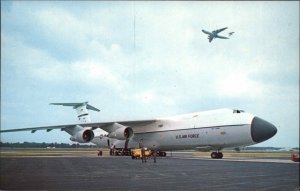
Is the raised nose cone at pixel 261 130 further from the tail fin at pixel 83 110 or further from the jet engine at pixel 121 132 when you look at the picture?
the tail fin at pixel 83 110

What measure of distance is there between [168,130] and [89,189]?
23.2 metres

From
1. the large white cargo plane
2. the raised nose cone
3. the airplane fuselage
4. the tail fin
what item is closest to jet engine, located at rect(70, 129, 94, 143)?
the large white cargo plane

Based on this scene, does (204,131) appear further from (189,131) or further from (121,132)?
(121,132)

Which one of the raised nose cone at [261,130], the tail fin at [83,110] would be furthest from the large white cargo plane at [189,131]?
the tail fin at [83,110]

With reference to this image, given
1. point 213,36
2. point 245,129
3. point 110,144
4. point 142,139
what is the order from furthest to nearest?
point 213,36, point 110,144, point 142,139, point 245,129

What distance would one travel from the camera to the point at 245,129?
2586 centimetres

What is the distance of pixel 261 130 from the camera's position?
25562 millimetres

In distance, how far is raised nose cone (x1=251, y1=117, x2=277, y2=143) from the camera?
2556 centimetres

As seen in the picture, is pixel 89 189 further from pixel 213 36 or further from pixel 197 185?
pixel 213 36

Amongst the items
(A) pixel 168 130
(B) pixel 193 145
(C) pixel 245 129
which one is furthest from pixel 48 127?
(C) pixel 245 129

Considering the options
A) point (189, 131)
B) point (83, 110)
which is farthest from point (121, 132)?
point (83, 110)

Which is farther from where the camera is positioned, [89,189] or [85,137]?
[85,137]

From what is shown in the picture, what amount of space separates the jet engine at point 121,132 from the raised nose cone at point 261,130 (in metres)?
11.7

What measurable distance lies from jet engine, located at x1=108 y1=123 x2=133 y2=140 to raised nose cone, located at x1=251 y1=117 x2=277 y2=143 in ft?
38.4
